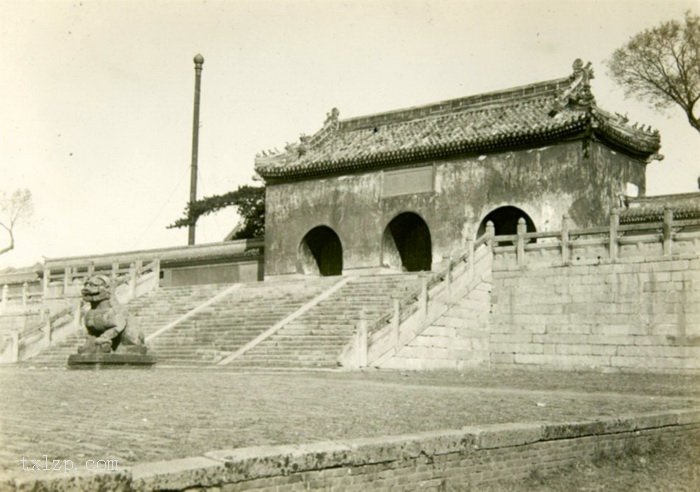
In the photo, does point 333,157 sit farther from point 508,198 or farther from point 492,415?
point 492,415

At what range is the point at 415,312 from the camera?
54.2 feet

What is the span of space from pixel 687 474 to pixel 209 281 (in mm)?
22825

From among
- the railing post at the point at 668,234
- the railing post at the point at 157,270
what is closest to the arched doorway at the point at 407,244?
the railing post at the point at 157,270

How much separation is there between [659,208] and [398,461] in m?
17.2

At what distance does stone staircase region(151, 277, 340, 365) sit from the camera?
1788 cm

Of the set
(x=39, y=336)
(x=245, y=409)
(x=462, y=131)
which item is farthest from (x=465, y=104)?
(x=245, y=409)

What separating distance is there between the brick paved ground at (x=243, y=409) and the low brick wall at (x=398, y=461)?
0.43m

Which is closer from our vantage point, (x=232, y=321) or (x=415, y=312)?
(x=415, y=312)

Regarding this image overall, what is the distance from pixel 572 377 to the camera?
14805 millimetres

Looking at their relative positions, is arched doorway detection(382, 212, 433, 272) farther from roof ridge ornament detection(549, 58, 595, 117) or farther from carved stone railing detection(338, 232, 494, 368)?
carved stone railing detection(338, 232, 494, 368)

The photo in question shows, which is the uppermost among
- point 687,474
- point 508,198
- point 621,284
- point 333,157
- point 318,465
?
point 333,157

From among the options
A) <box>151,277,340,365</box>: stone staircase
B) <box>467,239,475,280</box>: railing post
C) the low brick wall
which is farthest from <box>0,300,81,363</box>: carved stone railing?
the low brick wall

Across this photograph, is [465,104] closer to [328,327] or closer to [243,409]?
[328,327]

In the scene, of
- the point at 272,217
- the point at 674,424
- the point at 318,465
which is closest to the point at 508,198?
the point at 272,217
